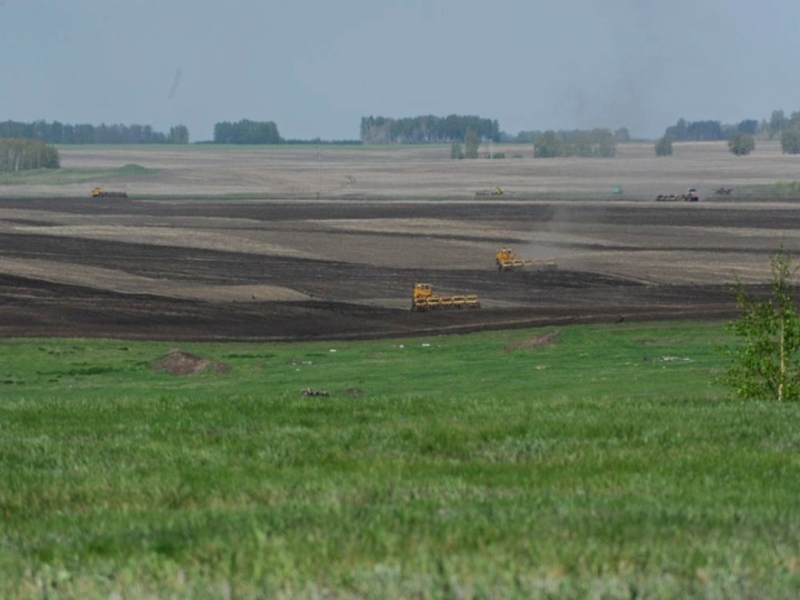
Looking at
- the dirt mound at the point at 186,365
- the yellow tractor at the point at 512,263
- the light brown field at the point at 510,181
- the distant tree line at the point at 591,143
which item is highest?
the distant tree line at the point at 591,143

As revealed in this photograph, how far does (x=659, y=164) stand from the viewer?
190 m

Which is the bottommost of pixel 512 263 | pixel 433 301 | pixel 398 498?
pixel 433 301

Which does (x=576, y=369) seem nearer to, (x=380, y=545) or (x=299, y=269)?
(x=380, y=545)

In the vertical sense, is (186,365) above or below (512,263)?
below

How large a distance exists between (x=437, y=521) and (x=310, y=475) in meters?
1.82

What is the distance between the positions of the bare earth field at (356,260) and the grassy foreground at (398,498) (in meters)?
34.3

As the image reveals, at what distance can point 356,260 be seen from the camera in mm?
71875

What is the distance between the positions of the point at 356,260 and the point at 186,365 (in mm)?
35413

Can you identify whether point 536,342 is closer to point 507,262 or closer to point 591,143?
point 507,262

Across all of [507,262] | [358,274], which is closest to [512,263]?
[507,262]

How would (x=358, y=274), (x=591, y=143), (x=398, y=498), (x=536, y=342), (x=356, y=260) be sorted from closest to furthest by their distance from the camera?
1. (x=398, y=498)
2. (x=536, y=342)
3. (x=358, y=274)
4. (x=356, y=260)
5. (x=591, y=143)

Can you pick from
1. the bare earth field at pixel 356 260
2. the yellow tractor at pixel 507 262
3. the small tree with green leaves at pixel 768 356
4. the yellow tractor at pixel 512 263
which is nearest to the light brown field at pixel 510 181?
the bare earth field at pixel 356 260

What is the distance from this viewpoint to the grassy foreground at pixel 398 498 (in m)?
→ 6.04

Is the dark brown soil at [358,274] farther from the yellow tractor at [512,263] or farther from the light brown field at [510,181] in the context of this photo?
the light brown field at [510,181]
